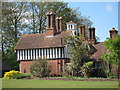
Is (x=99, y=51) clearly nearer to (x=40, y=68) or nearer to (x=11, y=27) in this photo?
(x=40, y=68)

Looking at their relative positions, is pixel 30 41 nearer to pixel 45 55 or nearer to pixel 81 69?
pixel 45 55

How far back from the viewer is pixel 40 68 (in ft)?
102

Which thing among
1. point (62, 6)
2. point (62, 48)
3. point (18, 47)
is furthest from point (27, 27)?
point (62, 48)

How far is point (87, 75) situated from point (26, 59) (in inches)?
378

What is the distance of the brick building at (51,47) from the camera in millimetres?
33781

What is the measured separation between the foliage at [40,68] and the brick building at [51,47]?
7.69 ft

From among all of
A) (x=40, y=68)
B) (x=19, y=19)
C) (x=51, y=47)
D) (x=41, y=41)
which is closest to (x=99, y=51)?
(x=51, y=47)

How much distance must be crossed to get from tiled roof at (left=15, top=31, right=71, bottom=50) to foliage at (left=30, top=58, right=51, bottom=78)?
139 inches

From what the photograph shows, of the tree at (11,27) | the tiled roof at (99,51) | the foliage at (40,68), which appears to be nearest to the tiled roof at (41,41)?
the foliage at (40,68)

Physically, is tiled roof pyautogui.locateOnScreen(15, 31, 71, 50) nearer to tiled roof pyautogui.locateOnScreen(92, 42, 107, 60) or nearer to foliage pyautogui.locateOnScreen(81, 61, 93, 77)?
tiled roof pyautogui.locateOnScreen(92, 42, 107, 60)

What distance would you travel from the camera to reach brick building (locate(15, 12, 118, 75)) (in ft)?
111

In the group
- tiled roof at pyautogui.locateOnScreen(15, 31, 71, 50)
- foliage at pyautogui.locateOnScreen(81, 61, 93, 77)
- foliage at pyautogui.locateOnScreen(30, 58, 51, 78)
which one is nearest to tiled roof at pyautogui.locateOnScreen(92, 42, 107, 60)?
foliage at pyautogui.locateOnScreen(81, 61, 93, 77)

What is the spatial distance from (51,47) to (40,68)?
4.06 m

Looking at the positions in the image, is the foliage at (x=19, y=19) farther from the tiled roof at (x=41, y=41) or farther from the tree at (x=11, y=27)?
the tiled roof at (x=41, y=41)
